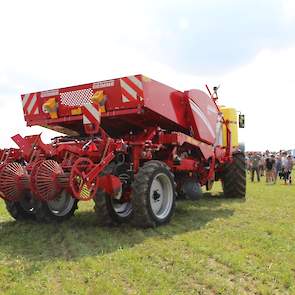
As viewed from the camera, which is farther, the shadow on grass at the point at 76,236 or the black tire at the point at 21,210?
the black tire at the point at 21,210

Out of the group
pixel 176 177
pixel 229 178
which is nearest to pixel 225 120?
pixel 229 178

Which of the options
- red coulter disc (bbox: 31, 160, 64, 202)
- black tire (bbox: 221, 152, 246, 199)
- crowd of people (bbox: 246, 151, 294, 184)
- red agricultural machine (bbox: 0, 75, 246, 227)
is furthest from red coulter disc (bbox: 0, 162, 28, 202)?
crowd of people (bbox: 246, 151, 294, 184)

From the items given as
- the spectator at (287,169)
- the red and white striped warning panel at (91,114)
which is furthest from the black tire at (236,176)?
the spectator at (287,169)

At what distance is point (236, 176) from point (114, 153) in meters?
5.60

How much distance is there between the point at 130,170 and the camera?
7.47 meters

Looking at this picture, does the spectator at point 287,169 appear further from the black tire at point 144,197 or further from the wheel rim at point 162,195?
the black tire at point 144,197

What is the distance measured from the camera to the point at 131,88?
752 centimetres

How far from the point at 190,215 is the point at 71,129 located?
114 inches

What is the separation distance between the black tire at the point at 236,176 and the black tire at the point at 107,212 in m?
4.70

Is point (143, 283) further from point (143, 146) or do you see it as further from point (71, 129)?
point (71, 129)

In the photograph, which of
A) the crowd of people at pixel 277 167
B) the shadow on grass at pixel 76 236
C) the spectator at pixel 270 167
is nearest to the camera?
the shadow on grass at pixel 76 236

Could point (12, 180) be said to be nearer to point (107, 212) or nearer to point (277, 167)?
point (107, 212)

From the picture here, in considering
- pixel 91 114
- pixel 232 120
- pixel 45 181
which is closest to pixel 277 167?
pixel 232 120

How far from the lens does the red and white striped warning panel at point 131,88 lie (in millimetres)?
7422
